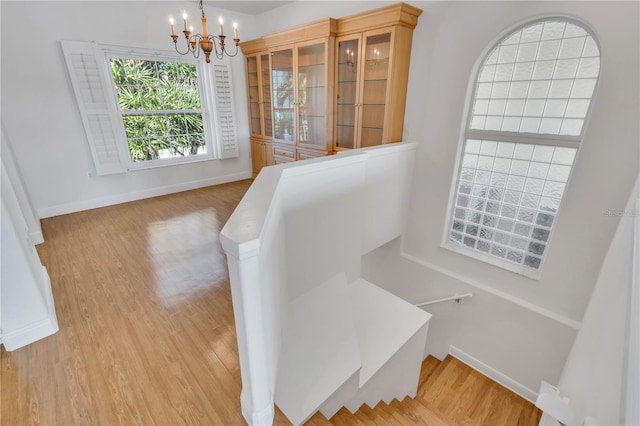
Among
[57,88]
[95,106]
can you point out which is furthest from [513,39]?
[57,88]

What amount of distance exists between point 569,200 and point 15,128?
229 inches

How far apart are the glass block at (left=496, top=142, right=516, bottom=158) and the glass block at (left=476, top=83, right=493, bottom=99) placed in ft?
1.50

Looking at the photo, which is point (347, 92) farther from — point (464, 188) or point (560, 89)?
point (560, 89)

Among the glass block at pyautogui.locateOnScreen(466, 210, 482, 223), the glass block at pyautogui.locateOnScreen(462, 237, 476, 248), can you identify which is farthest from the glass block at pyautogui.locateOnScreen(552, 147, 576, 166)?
the glass block at pyautogui.locateOnScreen(462, 237, 476, 248)

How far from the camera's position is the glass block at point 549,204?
2.50 metres

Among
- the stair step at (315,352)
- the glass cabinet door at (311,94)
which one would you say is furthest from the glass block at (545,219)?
the glass cabinet door at (311,94)

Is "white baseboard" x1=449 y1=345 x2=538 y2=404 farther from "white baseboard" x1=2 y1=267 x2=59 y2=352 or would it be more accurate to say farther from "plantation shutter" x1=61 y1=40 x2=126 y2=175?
"plantation shutter" x1=61 y1=40 x2=126 y2=175

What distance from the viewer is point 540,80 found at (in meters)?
2.39

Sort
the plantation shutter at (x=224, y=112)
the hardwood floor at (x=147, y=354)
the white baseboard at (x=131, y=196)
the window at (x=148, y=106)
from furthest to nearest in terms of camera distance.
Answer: the plantation shutter at (x=224, y=112)
the white baseboard at (x=131, y=196)
the window at (x=148, y=106)
the hardwood floor at (x=147, y=354)

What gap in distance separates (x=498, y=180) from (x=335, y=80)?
7.06ft

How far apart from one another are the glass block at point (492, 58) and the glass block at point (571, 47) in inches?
18.0

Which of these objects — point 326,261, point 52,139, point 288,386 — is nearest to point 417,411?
point 288,386

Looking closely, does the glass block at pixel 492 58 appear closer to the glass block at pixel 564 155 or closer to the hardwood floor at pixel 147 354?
the glass block at pixel 564 155

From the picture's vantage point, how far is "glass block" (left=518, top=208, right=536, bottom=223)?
8.75 ft
